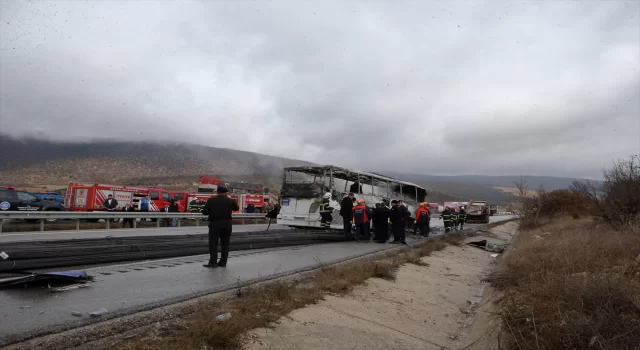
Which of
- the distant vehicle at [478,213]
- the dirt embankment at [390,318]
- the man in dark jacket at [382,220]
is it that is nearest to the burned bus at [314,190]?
the man in dark jacket at [382,220]

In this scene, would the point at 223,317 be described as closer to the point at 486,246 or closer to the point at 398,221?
the point at 398,221

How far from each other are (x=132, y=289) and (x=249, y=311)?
2.11m

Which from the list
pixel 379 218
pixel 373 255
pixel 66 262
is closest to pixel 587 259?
pixel 373 255

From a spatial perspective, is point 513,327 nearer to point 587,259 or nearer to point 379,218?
point 587,259

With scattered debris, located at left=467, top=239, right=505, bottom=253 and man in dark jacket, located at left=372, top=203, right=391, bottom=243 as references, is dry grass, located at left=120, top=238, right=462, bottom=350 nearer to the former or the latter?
man in dark jacket, located at left=372, top=203, right=391, bottom=243

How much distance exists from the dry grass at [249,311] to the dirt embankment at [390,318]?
15cm

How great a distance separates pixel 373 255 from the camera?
12.6 meters

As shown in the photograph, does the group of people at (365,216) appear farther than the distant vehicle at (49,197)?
No

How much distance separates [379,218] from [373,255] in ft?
13.1

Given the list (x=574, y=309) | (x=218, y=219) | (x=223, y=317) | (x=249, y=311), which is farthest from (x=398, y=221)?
(x=223, y=317)

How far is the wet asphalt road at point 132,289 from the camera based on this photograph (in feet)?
15.1

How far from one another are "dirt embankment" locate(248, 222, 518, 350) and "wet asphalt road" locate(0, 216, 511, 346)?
1.64 m

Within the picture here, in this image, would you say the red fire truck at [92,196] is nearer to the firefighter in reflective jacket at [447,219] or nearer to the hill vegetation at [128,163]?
the firefighter in reflective jacket at [447,219]

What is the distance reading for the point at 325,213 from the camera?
15992 mm
